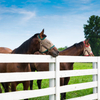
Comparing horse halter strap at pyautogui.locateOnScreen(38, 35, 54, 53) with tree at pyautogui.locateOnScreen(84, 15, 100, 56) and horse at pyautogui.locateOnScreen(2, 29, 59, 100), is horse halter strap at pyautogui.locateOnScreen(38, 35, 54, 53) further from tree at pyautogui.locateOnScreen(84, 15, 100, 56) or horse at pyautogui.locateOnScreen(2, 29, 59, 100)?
tree at pyautogui.locateOnScreen(84, 15, 100, 56)

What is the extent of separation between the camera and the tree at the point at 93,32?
1478 inches

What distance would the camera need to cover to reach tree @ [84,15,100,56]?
37.5 meters

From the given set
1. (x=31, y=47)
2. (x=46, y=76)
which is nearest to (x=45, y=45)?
(x=31, y=47)

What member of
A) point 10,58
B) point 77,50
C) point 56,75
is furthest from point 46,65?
point 10,58

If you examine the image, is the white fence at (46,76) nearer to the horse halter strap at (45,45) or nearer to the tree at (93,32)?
the horse halter strap at (45,45)

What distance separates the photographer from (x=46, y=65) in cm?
577

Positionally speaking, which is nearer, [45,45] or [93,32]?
[45,45]

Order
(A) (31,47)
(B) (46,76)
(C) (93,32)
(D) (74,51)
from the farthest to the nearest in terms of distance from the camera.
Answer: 1. (C) (93,32)
2. (D) (74,51)
3. (A) (31,47)
4. (B) (46,76)

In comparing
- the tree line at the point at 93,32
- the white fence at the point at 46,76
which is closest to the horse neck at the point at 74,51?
the white fence at the point at 46,76

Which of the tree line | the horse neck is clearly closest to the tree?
the tree line

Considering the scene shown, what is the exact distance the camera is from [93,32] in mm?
40062

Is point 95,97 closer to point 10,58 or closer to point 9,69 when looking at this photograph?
point 9,69

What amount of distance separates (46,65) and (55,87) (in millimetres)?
2533

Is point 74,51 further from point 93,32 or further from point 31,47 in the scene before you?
point 93,32
